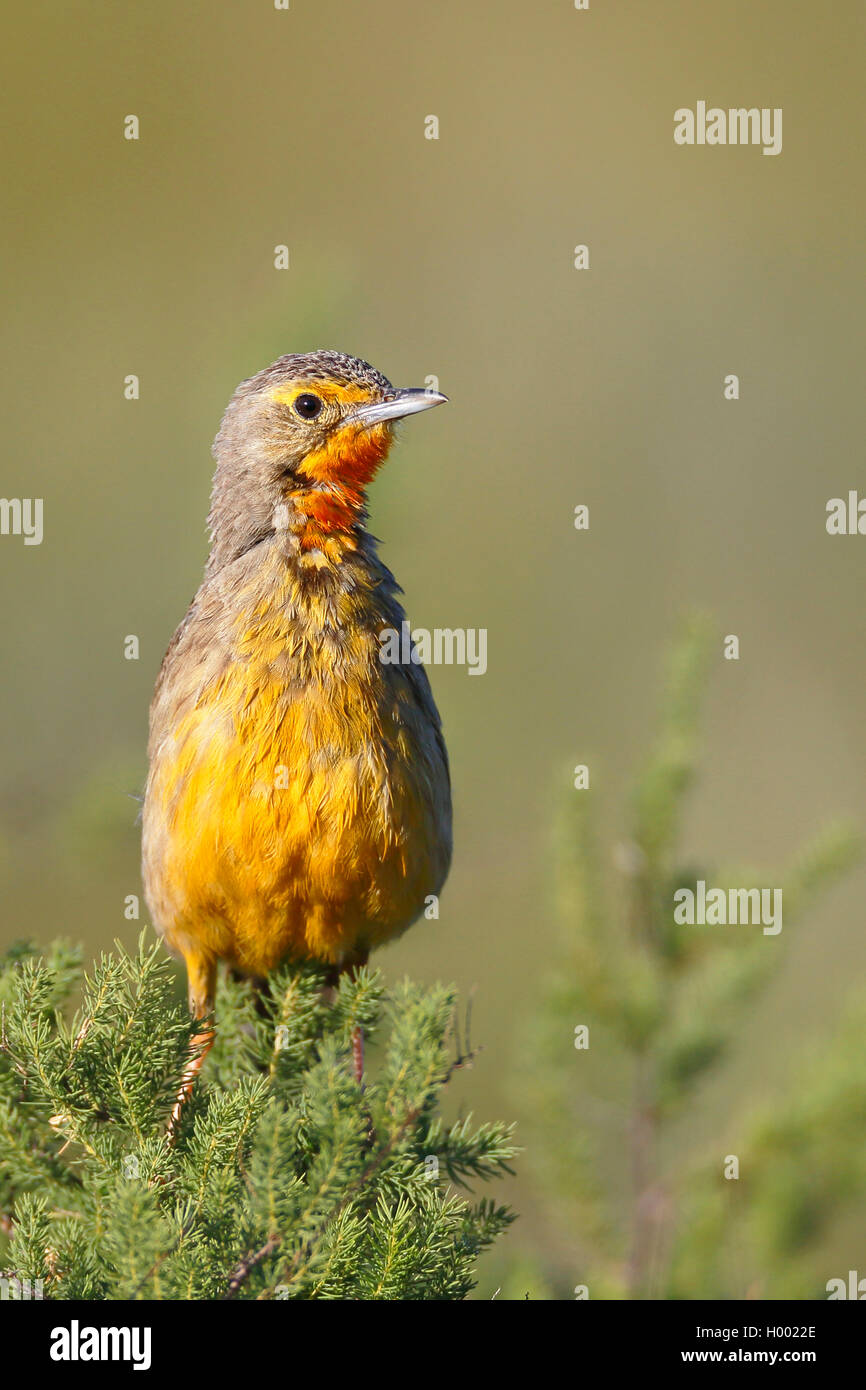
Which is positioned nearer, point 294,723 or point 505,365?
point 294,723

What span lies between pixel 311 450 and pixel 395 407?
13.5 inches

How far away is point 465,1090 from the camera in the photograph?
9797mm

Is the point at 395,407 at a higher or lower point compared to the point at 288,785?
higher

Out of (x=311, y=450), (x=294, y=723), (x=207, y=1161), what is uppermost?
(x=311, y=450)

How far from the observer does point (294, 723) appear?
477 centimetres

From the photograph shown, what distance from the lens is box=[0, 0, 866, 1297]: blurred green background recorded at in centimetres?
1006

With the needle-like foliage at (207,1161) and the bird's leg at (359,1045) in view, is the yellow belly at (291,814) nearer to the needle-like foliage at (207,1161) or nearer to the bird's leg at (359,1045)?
the bird's leg at (359,1045)

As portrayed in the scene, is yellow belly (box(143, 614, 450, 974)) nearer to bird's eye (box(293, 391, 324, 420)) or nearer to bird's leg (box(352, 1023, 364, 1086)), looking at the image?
bird's leg (box(352, 1023, 364, 1086))

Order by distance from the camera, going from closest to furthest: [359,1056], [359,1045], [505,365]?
[359,1045], [359,1056], [505,365]

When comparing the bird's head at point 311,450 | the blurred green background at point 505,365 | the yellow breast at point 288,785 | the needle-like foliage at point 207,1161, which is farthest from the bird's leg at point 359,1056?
the blurred green background at point 505,365

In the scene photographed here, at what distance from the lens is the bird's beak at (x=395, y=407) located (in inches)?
205

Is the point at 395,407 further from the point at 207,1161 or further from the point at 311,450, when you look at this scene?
the point at 207,1161

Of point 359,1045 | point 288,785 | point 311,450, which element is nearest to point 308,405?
point 311,450

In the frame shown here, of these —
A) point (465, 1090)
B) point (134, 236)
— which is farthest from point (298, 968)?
point (134, 236)
